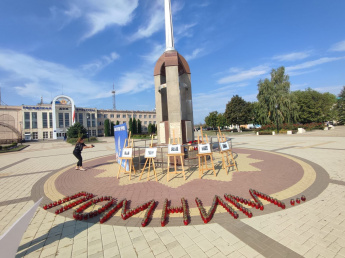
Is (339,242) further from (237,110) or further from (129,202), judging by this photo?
(237,110)

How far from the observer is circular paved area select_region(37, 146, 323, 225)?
5019 millimetres

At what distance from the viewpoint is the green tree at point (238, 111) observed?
49438 mm

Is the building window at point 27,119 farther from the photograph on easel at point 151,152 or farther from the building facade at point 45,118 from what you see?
the photograph on easel at point 151,152

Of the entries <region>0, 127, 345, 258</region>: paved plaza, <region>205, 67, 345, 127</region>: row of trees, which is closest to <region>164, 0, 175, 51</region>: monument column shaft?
<region>0, 127, 345, 258</region>: paved plaza

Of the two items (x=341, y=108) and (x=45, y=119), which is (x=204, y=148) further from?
(x=45, y=119)

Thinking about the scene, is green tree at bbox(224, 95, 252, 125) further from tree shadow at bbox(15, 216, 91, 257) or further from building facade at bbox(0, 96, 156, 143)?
tree shadow at bbox(15, 216, 91, 257)

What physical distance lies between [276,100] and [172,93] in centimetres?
3328

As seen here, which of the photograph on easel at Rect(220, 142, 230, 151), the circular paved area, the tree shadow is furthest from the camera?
the photograph on easel at Rect(220, 142, 230, 151)

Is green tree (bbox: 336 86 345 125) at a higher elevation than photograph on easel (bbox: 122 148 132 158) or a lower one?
higher

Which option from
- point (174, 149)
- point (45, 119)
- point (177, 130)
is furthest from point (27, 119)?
point (174, 149)

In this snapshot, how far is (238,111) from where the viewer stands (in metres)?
49.5

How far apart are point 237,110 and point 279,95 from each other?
15295 millimetres

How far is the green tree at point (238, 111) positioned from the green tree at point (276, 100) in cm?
1188

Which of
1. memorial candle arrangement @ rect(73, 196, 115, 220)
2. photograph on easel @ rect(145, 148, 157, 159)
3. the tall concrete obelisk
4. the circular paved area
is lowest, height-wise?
the circular paved area
